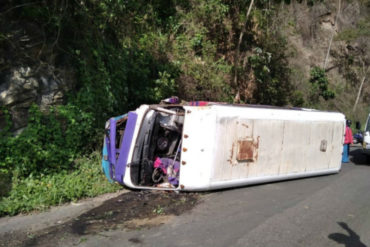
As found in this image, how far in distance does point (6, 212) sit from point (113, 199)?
Answer: 5.29 feet

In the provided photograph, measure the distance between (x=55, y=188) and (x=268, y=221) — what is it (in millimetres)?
3535

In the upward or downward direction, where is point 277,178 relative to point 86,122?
downward

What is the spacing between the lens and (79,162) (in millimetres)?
6551

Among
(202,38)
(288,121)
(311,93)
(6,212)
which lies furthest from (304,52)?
(6,212)

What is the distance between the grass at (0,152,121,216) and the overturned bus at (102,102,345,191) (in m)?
0.38

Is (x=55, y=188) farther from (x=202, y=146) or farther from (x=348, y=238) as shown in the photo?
(x=348, y=238)

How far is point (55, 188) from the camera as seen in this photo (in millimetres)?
5383

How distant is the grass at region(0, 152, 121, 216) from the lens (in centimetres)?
490

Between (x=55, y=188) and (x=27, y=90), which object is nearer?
(x=55, y=188)

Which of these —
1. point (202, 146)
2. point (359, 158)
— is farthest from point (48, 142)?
point (359, 158)

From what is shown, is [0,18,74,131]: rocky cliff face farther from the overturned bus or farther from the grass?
the overturned bus

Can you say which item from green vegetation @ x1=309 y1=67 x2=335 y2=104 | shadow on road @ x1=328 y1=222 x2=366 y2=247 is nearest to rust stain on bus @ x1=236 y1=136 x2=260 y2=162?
shadow on road @ x1=328 y1=222 x2=366 y2=247

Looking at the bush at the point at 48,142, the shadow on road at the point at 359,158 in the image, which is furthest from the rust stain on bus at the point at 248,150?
the shadow on road at the point at 359,158

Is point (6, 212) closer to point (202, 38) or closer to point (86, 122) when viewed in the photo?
point (86, 122)
